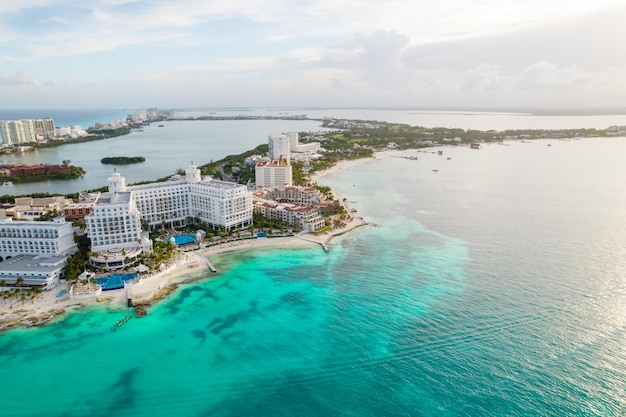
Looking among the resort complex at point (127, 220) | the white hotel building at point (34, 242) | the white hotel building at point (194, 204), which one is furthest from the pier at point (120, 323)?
the white hotel building at point (194, 204)

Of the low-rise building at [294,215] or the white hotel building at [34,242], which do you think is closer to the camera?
the white hotel building at [34,242]

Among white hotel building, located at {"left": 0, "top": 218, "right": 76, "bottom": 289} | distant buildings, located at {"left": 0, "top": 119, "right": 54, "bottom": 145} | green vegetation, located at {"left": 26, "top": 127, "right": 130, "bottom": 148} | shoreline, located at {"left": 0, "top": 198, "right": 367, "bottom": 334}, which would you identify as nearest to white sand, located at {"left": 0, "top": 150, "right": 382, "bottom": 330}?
shoreline, located at {"left": 0, "top": 198, "right": 367, "bottom": 334}

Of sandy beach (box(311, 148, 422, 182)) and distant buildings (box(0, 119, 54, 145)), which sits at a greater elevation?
distant buildings (box(0, 119, 54, 145))

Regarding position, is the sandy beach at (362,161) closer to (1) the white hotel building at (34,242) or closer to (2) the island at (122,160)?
(2) the island at (122,160)

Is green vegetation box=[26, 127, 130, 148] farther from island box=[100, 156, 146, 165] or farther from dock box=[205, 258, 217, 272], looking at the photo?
dock box=[205, 258, 217, 272]

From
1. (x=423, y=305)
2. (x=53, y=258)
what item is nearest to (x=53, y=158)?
(x=53, y=258)

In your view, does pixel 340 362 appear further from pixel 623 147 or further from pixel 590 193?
pixel 623 147

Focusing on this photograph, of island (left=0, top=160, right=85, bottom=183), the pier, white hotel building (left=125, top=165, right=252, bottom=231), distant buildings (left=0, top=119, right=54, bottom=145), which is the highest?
distant buildings (left=0, top=119, right=54, bottom=145)
